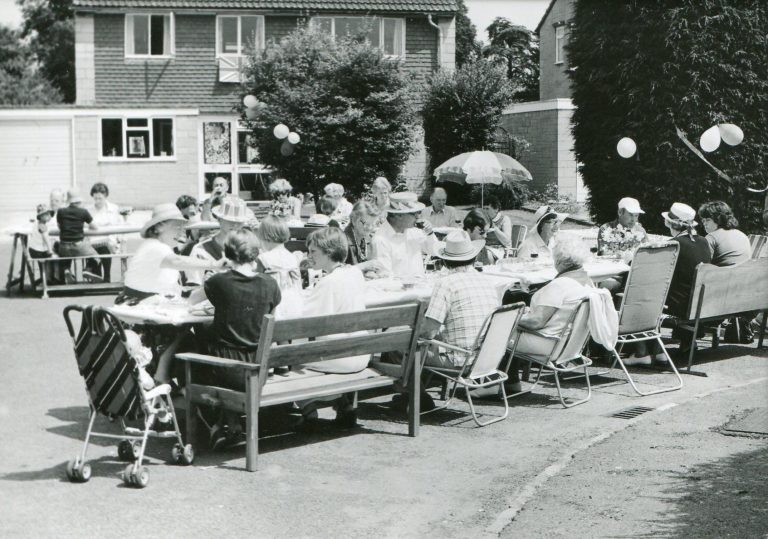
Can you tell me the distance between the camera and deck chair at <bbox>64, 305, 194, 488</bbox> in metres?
6.55

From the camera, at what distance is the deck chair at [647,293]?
9.85 metres

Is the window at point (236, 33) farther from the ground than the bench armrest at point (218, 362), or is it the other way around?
the window at point (236, 33)

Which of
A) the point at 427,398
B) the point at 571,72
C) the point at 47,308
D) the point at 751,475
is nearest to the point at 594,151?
the point at 571,72

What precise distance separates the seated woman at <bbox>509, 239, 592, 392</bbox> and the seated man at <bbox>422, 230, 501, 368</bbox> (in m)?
0.52

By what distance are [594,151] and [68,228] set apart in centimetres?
976

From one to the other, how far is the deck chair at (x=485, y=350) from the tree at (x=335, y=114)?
20849mm

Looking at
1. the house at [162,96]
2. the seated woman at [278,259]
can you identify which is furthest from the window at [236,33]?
the seated woman at [278,259]

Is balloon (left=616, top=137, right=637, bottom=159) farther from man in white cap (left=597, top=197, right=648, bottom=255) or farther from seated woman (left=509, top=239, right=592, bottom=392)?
seated woman (left=509, top=239, right=592, bottom=392)

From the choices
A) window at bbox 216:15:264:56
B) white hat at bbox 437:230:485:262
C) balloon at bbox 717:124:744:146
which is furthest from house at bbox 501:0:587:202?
white hat at bbox 437:230:485:262

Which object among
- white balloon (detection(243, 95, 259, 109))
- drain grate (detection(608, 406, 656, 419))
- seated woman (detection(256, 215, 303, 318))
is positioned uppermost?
white balloon (detection(243, 95, 259, 109))

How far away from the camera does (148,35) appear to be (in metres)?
36.6

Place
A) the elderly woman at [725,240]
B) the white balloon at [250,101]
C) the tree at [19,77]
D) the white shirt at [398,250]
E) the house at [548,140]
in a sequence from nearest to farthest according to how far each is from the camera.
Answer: the white shirt at [398,250] → the elderly woman at [725,240] → the white balloon at [250,101] → the house at [548,140] → the tree at [19,77]

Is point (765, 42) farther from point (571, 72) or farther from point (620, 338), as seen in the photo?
point (620, 338)

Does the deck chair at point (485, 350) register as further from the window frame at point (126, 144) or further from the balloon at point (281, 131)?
the window frame at point (126, 144)
